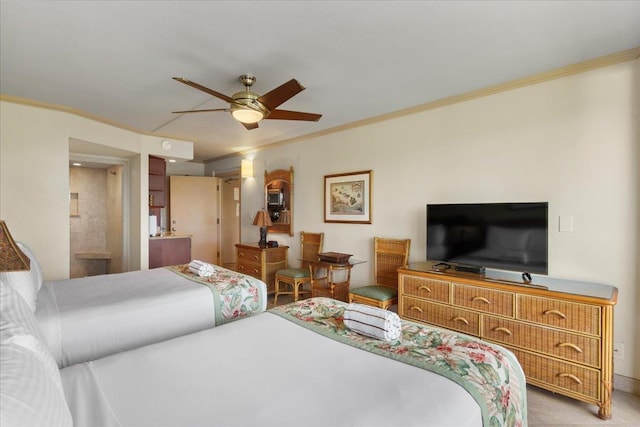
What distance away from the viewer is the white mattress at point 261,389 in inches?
35.0

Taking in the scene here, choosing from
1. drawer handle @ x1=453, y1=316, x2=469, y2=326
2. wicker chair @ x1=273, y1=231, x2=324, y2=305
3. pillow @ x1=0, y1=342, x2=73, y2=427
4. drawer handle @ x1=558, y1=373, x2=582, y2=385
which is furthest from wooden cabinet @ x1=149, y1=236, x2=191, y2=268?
drawer handle @ x1=558, y1=373, x2=582, y2=385

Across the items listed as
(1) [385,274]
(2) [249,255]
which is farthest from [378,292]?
(2) [249,255]

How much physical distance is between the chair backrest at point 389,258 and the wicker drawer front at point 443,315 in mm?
511

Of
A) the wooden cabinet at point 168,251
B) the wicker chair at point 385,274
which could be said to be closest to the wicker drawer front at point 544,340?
the wicker chair at point 385,274

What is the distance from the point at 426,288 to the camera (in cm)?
279

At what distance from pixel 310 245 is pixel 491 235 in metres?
2.43

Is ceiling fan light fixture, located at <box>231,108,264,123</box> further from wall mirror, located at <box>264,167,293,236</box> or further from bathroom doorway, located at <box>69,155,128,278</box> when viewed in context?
bathroom doorway, located at <box>69,155,128,278</box>

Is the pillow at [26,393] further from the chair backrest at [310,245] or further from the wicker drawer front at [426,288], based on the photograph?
the chair backrest at [310,245]

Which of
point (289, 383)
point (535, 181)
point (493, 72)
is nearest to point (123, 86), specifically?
point (289, 383)

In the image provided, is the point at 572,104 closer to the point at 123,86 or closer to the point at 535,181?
the point at 535,181

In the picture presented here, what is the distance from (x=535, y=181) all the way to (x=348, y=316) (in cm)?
212

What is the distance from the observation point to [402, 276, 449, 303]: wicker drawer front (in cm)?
268

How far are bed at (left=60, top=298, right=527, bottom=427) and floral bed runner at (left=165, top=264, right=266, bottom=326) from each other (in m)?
0.88

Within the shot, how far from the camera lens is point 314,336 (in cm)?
145
